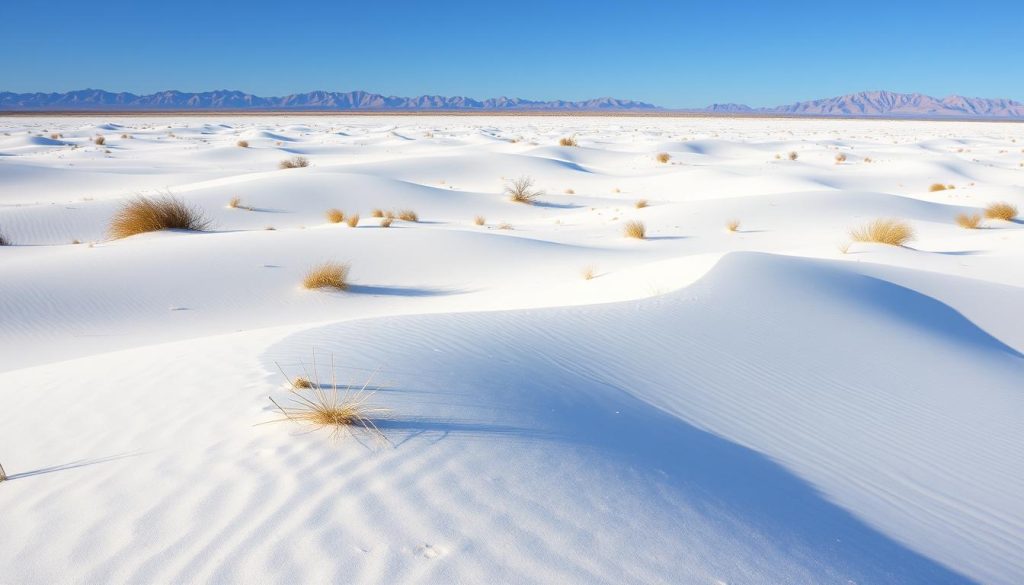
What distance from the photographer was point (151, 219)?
11.9 m

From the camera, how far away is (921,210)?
1656 centimetres

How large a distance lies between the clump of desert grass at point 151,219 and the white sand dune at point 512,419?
2.79 feet

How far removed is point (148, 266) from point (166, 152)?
73.5 feet

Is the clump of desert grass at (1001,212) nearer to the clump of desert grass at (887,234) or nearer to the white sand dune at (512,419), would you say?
the clump of desert grass at (887,234)

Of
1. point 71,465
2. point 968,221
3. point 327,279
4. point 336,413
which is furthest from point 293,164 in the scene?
point 336,413

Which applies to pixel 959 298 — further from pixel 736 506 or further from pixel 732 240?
pixel 736 506

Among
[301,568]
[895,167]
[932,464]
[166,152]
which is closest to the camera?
[301,568]

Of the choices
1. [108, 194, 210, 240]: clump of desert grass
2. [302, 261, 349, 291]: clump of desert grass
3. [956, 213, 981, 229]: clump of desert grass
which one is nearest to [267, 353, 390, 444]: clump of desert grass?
[302, 261, 349, 291]: clump of desert grass

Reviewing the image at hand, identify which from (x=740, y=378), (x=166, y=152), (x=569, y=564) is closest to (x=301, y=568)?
(x=569, y=564)

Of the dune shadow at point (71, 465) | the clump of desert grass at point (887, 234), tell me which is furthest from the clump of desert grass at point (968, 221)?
the dune shadow at point (71, 465)

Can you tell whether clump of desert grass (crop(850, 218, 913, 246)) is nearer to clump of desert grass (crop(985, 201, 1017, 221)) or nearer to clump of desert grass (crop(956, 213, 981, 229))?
clump of desert grass (crop(956, 213, 981, 229))

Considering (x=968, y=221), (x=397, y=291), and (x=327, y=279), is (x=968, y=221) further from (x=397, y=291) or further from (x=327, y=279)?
(x=327, y=279)

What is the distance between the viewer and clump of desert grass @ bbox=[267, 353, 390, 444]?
122 inches

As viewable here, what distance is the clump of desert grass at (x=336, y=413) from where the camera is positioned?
310cm
